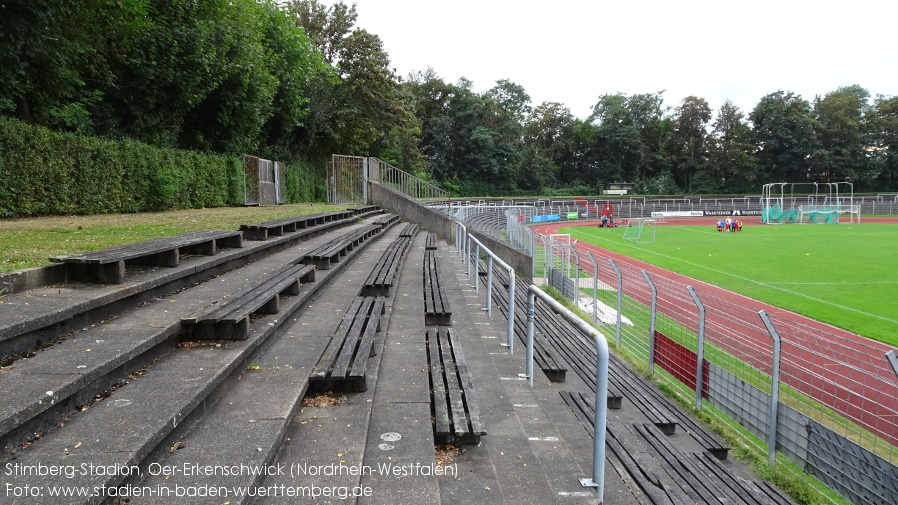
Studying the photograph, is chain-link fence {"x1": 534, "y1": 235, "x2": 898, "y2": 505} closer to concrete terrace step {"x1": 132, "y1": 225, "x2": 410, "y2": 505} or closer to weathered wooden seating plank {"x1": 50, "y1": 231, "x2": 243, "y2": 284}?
concrete terrace step {"x1": 132, "y1": 225, "x2": 410, "y2": 505}

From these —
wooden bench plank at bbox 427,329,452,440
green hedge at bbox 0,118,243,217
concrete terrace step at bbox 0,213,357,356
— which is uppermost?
green hedge at bbox 0,118,243,217

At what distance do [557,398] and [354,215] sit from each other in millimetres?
13046

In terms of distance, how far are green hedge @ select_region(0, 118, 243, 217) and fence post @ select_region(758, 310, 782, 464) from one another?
449 inches

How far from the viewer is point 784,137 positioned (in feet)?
230

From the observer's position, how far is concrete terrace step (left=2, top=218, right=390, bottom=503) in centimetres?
222

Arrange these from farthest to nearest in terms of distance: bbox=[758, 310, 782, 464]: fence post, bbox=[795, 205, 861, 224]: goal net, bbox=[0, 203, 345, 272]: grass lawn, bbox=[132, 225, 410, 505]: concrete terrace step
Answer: bbox=[795, 205, 861, 224]: goal net → bbox=[0, 203, 345, 272]: grass lawn → bbox=[758, 310, 782, 464]: fence post → bbox=[132, 225, 410, 505]: concrete terrace step

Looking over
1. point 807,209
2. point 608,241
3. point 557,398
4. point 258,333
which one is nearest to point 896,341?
point 557,398

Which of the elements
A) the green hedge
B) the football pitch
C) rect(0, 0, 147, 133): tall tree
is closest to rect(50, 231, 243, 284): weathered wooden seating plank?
the green hedge

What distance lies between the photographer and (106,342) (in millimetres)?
3309

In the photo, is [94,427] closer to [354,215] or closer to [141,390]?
[141,390]

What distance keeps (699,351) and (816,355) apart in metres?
1.65

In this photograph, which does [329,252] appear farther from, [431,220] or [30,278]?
[431,220]

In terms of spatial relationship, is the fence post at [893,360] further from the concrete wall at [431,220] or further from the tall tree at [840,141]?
the tall tree at [840,141]

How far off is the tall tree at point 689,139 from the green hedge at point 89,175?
7274 cm
